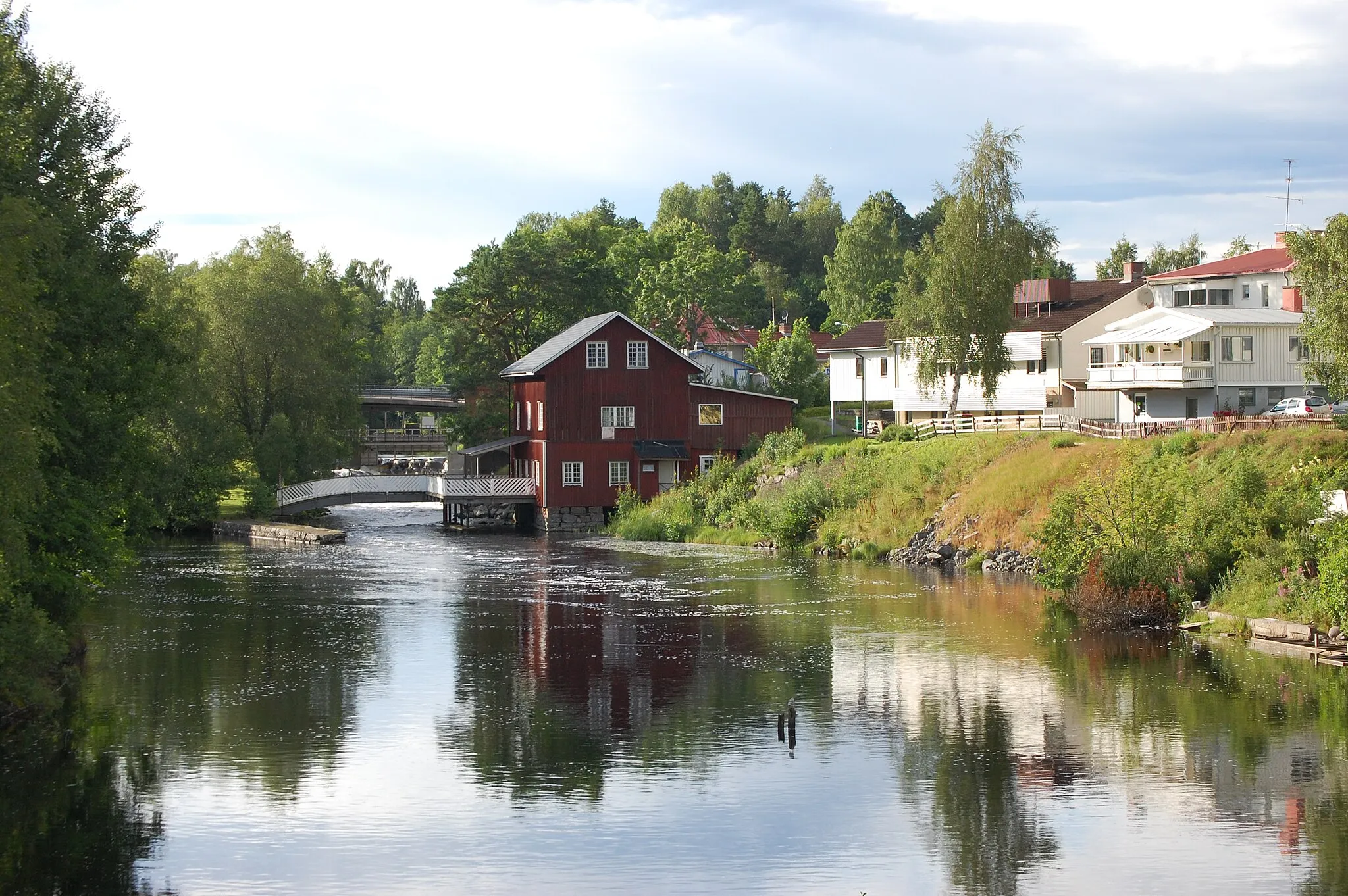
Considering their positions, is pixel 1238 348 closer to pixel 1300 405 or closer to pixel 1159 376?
pixel 1159 376

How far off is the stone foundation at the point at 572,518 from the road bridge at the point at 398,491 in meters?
1.86

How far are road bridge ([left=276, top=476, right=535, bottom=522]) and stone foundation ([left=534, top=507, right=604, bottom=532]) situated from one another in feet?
6.09

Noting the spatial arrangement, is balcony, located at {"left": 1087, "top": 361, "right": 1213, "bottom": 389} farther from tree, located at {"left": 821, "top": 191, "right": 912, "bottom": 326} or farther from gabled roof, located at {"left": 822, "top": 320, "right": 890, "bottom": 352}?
tree, located at {"left": 821, "top": 191, "right": 912, "bottom": 326}

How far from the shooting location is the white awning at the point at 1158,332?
183 feet

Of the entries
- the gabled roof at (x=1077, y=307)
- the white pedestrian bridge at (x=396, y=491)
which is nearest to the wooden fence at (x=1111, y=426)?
the gabled roof at (x=1077, y=307)

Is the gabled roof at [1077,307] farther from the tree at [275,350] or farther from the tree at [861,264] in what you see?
the tree at [861,264]

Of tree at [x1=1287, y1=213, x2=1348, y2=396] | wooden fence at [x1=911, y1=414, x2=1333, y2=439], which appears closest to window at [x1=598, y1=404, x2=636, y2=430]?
wooden fence at [x1=911, y1=414, x2=1333, y2=439]

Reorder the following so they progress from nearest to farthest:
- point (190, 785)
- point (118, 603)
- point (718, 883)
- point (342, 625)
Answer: point (718, 883) → point (190, 785) → point (342, 625) → point (118, 603)

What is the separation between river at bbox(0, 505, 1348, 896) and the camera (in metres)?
17.3

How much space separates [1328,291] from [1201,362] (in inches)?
571

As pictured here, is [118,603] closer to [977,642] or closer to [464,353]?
[977,642]

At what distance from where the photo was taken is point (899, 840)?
18266 millimetres

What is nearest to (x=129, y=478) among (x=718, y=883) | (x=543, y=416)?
(x=718, y=883)

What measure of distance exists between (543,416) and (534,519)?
5857 millimetres
